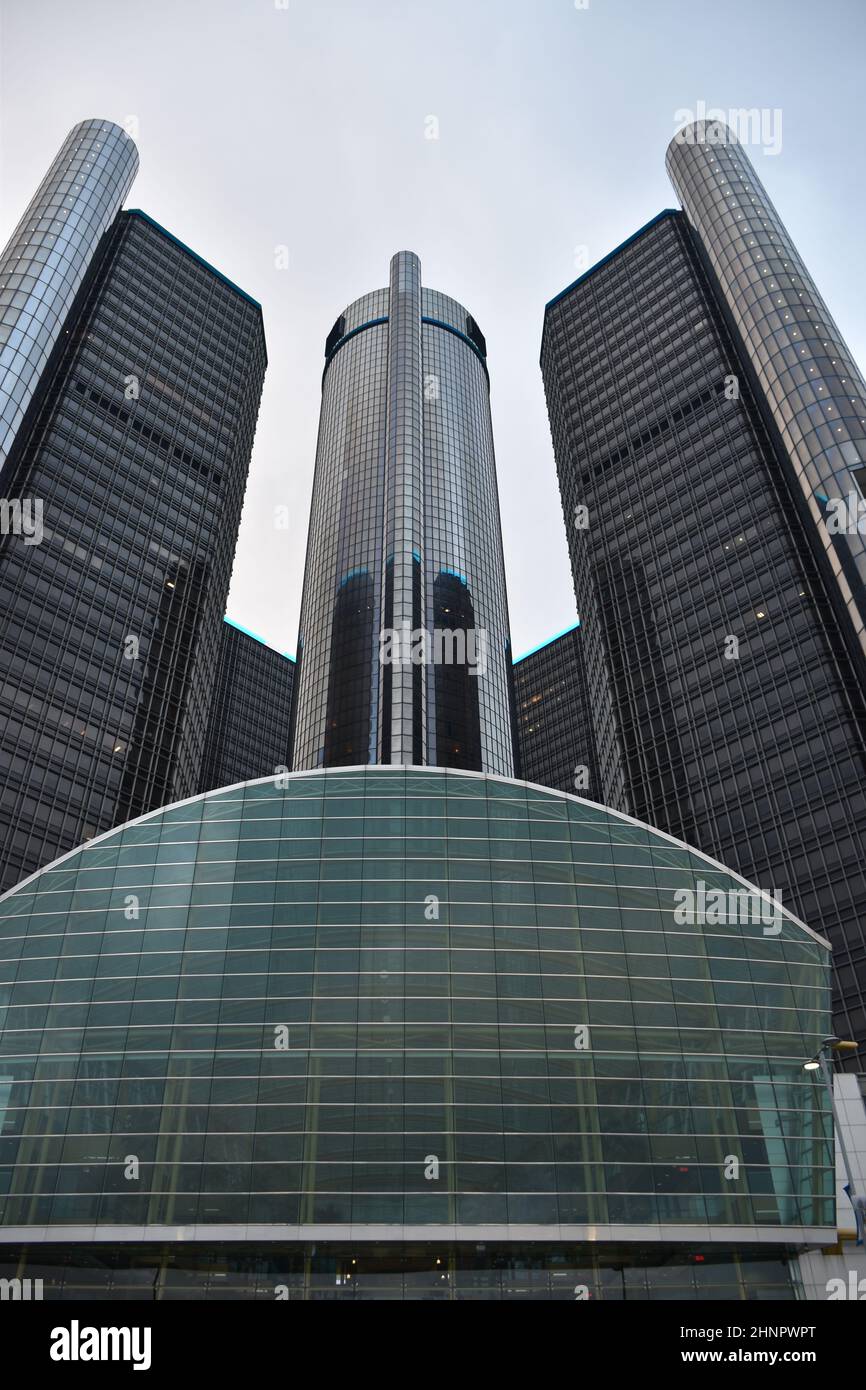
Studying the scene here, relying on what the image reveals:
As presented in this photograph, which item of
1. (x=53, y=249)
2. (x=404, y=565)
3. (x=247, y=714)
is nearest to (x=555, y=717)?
(x=404, y=565)

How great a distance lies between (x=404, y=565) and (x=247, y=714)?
4040 cm

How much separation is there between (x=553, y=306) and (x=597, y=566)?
187ft

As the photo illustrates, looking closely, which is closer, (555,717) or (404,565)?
(404,565)

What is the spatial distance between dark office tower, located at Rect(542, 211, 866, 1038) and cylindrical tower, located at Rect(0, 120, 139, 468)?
67.3 metres

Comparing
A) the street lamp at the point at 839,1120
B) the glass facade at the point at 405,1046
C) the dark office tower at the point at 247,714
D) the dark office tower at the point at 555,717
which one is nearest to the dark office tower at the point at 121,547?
the dark office tower at the point at 247,714

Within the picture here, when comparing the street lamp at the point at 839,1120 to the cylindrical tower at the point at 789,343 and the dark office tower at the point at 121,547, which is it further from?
the dark office tower at the point at 121,547

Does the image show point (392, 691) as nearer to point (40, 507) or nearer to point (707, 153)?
point (40, 507)

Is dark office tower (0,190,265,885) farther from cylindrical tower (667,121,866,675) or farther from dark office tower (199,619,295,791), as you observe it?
cylindrical tower (667,121,866,675)

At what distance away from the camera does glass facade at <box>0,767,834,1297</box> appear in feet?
107

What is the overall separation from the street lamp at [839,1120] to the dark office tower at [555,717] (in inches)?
4217

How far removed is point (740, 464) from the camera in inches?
4075

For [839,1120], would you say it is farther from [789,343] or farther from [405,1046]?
[789,343]

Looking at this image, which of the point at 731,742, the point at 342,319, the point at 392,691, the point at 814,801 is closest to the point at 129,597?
the point at 392,691

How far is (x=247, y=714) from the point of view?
15800 centimetres
